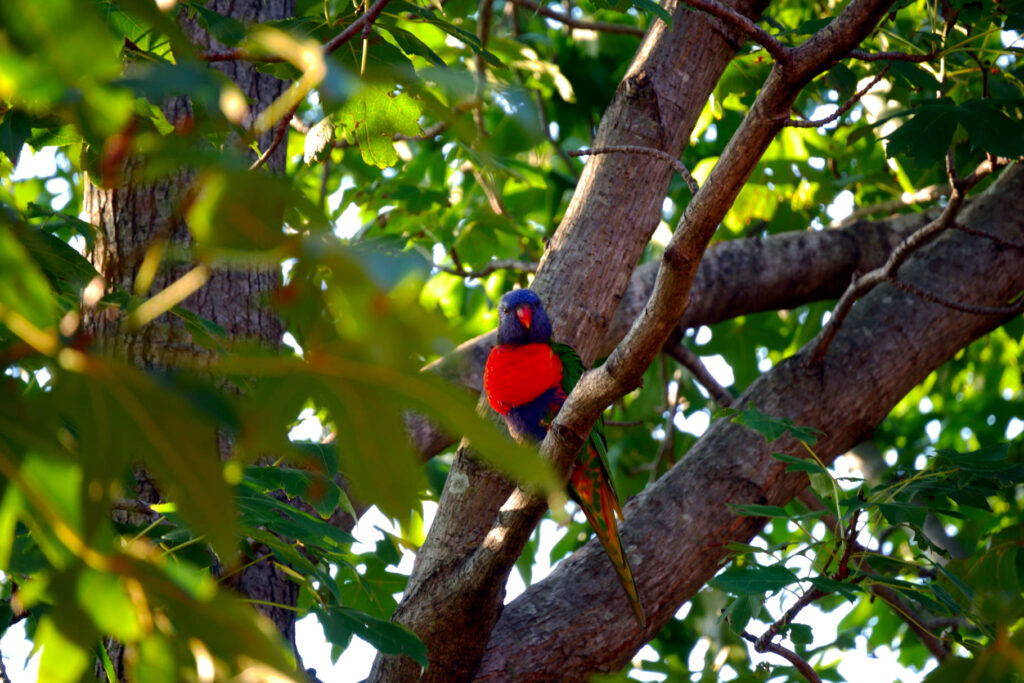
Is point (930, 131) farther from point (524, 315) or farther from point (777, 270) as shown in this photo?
point (524, 315)

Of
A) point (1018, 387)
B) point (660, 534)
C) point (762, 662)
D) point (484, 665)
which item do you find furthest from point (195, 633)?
point (1018, 387)

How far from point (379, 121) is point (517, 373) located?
1.02 meters

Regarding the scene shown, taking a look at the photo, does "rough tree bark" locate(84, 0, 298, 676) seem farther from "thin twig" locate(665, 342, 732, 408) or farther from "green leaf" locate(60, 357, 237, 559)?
"green leaf" locate(60, 357, 237, 559)

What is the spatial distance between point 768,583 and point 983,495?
1.95ft

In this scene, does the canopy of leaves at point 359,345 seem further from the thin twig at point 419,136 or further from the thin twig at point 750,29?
the thin twig at point 750,29

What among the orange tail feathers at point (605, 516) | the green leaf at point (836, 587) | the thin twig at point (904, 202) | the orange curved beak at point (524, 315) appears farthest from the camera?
the thin twig at point (904, 202)

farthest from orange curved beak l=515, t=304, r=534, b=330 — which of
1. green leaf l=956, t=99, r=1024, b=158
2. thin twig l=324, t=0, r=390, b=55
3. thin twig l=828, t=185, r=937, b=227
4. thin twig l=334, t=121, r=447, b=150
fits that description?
thin twig l=828, t=185, r=937, b=227

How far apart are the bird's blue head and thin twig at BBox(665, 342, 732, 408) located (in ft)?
2.10

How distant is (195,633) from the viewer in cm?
60

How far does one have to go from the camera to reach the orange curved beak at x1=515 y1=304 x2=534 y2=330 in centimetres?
265

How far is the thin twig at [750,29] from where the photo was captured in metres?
1.48

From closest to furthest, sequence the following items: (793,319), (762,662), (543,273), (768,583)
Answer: (768,583)
(762,662)
(543,273)
(793,319)

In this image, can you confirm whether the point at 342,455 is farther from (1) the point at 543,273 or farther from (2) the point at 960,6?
(2) the point at 960,6

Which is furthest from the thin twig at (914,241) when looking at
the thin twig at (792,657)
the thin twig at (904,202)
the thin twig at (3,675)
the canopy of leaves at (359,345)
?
the thin twig at (3,675)
